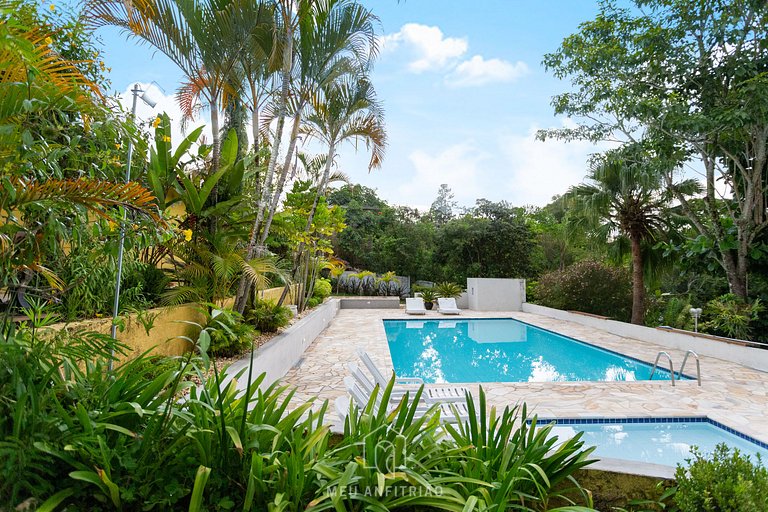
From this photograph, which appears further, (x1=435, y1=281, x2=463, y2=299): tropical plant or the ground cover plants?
(x1=435, y1=281, x2=463, y2=299): tropical plant

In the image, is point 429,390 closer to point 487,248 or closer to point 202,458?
point 202,458

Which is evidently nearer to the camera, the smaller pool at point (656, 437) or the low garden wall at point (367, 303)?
the smaller pool at point (656, 437)

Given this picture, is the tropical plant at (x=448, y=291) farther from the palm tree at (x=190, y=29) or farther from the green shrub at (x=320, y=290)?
the palm tree at (x=190, y=29)

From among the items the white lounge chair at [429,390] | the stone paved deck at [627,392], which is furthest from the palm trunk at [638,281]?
the white lounge chair at [429,390]

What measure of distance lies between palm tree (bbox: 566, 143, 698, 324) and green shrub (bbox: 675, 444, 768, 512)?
445 inches

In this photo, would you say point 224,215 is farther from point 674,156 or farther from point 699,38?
point 699,38

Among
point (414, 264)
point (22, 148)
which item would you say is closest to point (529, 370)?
point (22, 148)

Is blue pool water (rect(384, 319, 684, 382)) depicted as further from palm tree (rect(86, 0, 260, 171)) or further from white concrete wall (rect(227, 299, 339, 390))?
palm tree (rect(86, 0, 260, 171))

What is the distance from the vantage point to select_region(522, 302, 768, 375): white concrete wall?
8055 mm

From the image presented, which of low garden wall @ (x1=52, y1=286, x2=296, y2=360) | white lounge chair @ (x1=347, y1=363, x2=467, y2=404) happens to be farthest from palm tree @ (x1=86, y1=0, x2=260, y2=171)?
white lounge chair @ (x1=347, y1=363, x2=467, y2=404)

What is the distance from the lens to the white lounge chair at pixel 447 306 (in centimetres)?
1741

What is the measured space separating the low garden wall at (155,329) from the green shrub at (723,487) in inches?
136

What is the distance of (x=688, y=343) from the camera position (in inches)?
378

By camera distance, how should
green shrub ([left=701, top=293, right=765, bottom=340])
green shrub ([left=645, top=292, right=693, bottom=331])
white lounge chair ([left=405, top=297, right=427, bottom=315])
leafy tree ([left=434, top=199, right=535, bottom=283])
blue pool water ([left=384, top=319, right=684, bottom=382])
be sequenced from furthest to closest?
1. leafy tree ([left=434, top=199, right=535, bottom=283])
2. white lounge chair ([left=405, top=297, right=427, bottom=315])
3. green shrub ([left=645, top=292, right=693, bottom=331])
4. green shrub ([left=701, top=293, right=765, bottom=340])
5. blue pool water ([left=384, top=319, right=684, bottom=382])
